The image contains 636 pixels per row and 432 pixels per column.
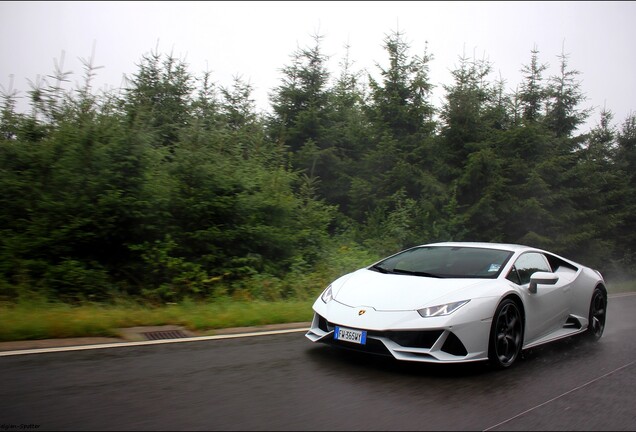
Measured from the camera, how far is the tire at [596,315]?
7.32 metres

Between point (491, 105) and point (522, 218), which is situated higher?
point (491, 105)

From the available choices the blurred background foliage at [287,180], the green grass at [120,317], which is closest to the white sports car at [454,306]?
the green grass at [120,317]

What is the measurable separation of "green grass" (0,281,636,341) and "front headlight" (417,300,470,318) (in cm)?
313

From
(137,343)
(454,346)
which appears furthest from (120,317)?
(454,346)

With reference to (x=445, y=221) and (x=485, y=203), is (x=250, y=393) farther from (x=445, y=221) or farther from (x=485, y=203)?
(x=485, y=203)

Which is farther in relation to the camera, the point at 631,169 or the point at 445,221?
the point at 631,169

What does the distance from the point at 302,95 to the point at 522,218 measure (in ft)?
33.9

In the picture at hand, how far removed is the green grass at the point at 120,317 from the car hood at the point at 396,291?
2.07m

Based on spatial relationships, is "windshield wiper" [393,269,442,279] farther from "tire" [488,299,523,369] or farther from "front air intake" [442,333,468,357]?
"front air intake" [442,333,468,357]

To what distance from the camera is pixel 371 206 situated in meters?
20.5

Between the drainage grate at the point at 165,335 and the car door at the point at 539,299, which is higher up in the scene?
the car door at the point at 539,299

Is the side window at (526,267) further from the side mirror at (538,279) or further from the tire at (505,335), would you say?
the tire at (505,335)

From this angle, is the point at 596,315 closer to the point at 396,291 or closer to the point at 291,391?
the point at 396,291

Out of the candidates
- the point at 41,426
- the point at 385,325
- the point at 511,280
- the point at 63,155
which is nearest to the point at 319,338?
the point at 385,325
